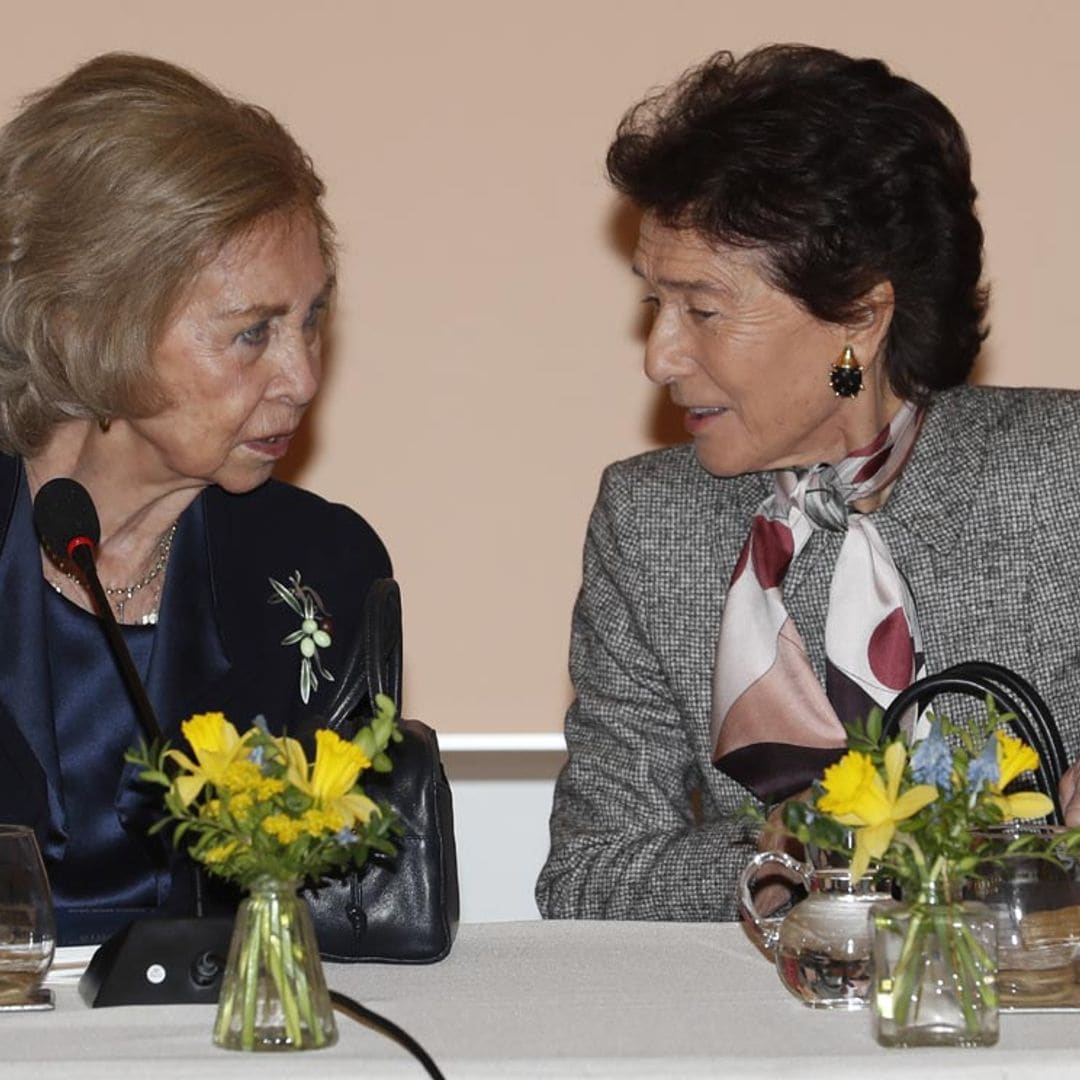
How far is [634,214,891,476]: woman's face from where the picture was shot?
239 centimetres

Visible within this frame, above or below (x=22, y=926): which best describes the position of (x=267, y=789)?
above

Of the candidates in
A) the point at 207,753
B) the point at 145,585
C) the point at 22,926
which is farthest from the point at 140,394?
the point at 207,753

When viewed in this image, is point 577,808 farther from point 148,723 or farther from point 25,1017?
point 25,1017

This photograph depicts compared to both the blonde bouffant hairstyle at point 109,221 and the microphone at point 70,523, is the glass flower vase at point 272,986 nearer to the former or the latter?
the microphone at point 70,523

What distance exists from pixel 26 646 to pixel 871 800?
1270 mm

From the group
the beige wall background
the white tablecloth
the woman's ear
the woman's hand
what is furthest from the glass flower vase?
the beige wall background

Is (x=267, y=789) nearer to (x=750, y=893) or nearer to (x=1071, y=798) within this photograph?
(x=750, y=893)

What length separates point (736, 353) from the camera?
238 centimetres

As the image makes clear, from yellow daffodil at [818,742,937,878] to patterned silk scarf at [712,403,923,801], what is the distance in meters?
1.01

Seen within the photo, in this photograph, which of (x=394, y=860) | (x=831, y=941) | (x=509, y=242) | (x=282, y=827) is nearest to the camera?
(x=282, y=827)

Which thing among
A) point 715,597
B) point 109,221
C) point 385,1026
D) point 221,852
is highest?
point 109,221

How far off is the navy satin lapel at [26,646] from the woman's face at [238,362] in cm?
16

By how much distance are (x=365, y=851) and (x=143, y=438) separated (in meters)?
1.14

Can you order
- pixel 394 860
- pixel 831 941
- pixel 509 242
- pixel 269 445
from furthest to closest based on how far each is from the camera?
pixel 509 242 < pixel 269 445 < pixel 394 860 < pixel 831 941
